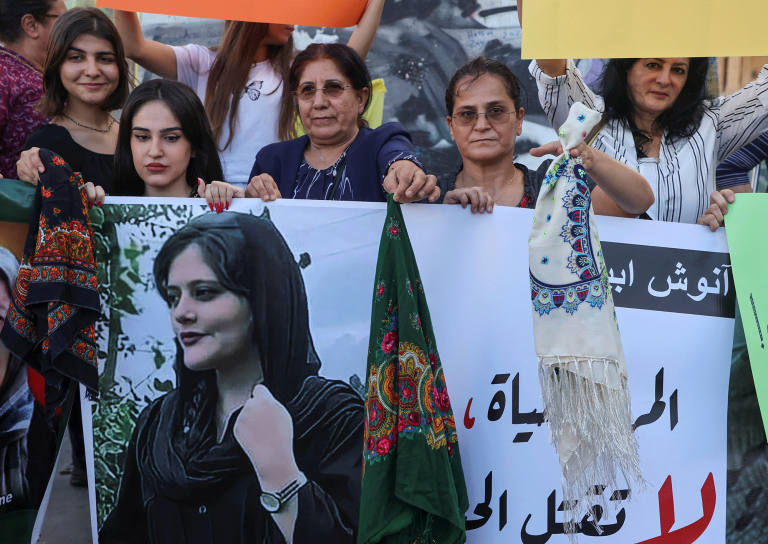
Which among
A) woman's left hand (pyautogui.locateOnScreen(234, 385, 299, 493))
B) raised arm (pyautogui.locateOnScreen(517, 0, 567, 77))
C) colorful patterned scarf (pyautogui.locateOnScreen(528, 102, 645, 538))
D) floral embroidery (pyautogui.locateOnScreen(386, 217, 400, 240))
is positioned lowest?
woman's left hand (pyautogui.locateOnScreen(234, 385, 299, 493))

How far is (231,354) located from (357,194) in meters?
0.66

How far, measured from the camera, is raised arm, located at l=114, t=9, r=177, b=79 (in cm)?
302

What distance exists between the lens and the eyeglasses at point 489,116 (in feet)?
8.36

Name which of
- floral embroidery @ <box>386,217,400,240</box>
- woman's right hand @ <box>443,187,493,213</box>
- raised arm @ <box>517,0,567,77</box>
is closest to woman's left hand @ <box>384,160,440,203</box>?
floral embroidery @ <box>386,217,400,240</box>

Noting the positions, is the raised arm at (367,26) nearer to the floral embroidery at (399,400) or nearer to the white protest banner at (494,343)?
the white protest banner at (494,343)

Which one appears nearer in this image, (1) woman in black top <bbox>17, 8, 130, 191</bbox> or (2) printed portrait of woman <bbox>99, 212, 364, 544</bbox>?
(2) printed portrait of woman <bbox>99, 212, 364, 544</bbox>

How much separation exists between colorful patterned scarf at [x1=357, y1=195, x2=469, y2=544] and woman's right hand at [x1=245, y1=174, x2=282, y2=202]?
0.46m

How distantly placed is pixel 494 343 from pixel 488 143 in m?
0.68

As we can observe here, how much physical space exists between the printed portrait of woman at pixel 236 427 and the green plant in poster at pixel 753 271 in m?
1.21

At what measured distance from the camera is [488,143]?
2.55 metres

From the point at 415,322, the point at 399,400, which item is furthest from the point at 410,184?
the point at 399,400

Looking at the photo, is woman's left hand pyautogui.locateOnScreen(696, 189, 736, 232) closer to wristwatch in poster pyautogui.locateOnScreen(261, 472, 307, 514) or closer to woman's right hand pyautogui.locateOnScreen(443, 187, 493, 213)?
woman's right hand pyautogui.locateOnScreen(443, 187, 493, 213)

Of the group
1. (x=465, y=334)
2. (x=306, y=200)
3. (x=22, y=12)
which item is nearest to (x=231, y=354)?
(x=306, y=200)

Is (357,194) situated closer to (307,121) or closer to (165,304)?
(307,121)
